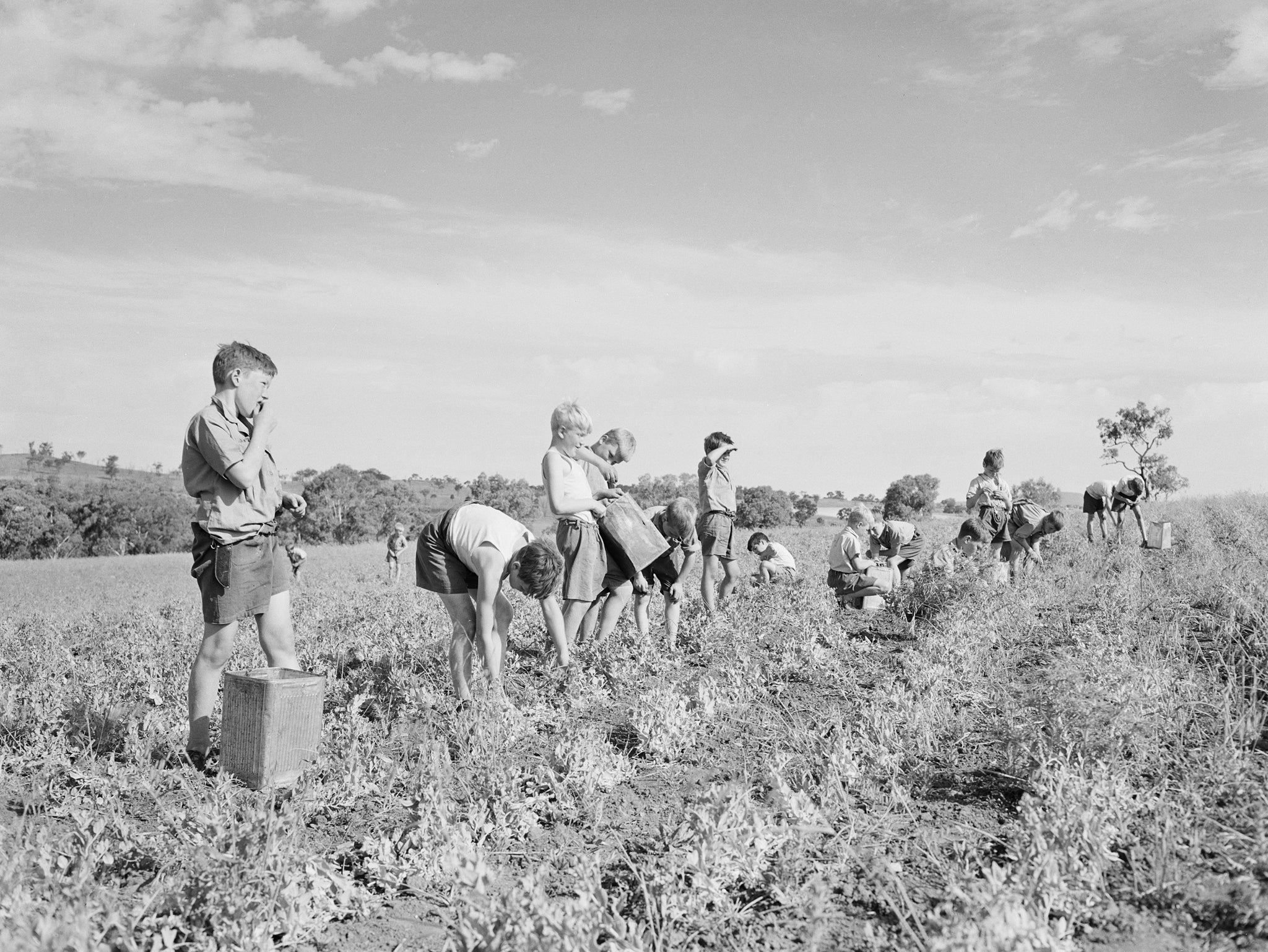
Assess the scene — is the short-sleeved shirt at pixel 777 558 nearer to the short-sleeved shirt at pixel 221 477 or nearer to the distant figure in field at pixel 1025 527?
the distant figure in field at pixel 1025 527

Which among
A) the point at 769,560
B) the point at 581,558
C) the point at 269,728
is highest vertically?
the point at 581,558

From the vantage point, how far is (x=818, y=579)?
31.4 ft

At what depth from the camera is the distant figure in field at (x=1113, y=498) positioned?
1302 cm

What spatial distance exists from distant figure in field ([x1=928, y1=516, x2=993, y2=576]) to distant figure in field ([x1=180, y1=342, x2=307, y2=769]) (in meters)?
5.81

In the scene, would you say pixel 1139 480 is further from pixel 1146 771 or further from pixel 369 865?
pixel 369 865

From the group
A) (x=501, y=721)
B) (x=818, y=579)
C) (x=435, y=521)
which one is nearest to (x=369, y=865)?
(x=501, y=721)

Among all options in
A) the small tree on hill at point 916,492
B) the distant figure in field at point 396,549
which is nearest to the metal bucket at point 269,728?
the distant figure in field at point 396,549

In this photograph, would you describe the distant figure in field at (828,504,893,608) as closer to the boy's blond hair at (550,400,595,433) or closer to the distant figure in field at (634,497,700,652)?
the distant figure in field at (634,497,700,652)

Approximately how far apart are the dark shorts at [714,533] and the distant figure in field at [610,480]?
A: 1.24 m

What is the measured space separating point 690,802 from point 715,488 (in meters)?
4.25

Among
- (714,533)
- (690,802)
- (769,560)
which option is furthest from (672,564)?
(769,560)

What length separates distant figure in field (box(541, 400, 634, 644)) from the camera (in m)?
5.43

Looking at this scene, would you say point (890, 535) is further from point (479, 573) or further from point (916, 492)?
point (916, 492)

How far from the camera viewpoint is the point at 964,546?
9.36 metres
